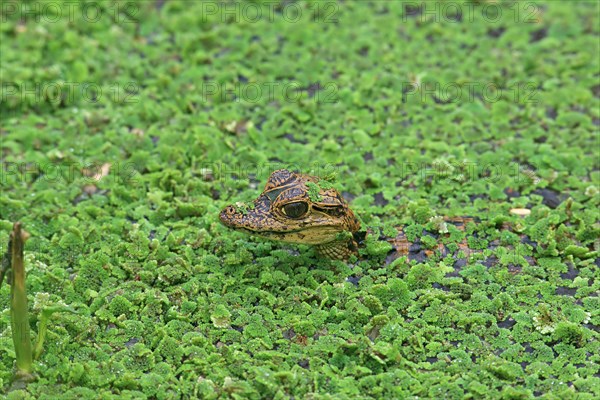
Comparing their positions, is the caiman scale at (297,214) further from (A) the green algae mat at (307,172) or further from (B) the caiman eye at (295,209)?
(A) the green algae mat at (307,172)

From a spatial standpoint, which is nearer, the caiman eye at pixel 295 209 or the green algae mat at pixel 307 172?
the green algae mat at pixel 307 172

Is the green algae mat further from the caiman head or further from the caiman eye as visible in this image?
the caiman eye

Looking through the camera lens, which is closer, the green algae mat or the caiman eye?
the green algae mat

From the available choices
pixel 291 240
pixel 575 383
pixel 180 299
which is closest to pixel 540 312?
pixel 575 383

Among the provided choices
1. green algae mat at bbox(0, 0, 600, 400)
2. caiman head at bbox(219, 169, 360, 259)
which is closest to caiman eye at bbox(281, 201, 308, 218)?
caiman head at bbox(219, 169, 360, 259)

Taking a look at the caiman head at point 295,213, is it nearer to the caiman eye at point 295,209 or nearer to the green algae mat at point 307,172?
the caiman eye at point 295,209

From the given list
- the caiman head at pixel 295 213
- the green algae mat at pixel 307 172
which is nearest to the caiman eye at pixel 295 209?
the caiman head at pixel 295 213
